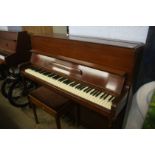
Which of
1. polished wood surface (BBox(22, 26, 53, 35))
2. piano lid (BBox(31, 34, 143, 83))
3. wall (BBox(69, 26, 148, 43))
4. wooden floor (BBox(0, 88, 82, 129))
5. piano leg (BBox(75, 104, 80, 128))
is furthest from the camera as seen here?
polished wood surface (BBox(22, 26, 53, 35))

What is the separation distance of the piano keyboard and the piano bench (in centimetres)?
21

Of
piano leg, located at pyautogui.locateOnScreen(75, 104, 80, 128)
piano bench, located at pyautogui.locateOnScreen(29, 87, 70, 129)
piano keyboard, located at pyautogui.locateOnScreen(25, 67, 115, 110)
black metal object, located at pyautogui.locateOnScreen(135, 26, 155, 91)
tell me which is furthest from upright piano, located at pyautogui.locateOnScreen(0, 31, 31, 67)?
black metal object, located at pyautogui.locateOnScreen(135, 26, 155, 91)

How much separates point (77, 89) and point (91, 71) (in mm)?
243

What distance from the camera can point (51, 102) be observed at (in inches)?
65.2

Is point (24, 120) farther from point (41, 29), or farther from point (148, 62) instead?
point (148, 62)

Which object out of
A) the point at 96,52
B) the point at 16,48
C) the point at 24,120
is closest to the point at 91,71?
the point at 96,52

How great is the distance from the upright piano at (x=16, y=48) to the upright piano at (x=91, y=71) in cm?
65

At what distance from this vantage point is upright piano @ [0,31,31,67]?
8.00 feet

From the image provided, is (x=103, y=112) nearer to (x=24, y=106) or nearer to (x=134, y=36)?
(x=134, y=36)

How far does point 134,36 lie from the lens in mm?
1406

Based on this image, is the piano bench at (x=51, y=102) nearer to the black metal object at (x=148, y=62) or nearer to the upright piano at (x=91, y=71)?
the upright piano at (x=91, y=71)

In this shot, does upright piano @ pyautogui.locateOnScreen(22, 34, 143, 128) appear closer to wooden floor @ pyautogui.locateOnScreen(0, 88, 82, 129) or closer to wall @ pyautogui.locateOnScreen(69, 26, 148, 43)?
wall @ pyautogui.locateOnScreen(69, 26, 148, 43)
